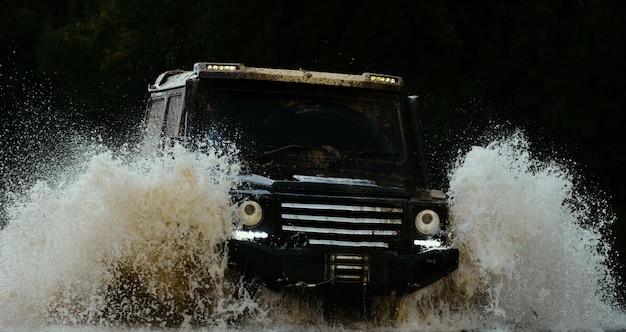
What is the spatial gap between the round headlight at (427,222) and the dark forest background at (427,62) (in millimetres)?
7494

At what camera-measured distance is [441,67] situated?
1035 inches

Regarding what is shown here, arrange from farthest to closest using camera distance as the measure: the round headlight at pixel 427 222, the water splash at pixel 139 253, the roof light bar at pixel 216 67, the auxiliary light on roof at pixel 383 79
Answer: the auxiliary light on roof at pixel 383 79, the roof light bar at pixel 216 67, the round headlight at pixel 427 222, the water splash at pixel 139 253

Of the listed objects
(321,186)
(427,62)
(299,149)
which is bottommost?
(321,186)

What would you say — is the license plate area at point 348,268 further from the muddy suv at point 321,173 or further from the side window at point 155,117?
the side window at point 155,117

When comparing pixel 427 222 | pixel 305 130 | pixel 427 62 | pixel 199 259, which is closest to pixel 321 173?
pixel 305 130

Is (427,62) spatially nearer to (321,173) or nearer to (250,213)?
(321,173)

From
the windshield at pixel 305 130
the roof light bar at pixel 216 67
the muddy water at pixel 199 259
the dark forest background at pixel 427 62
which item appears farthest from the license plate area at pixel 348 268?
the dark forest background at pixel 427 62

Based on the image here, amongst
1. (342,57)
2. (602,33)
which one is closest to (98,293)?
(602,33)

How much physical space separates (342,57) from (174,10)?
22.1ft

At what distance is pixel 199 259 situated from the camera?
9.00 meters

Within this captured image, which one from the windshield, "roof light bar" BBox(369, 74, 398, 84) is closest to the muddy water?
the windshield

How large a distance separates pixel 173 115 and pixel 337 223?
6.74 feet

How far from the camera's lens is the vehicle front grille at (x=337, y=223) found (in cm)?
911

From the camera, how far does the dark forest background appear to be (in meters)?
21.7
